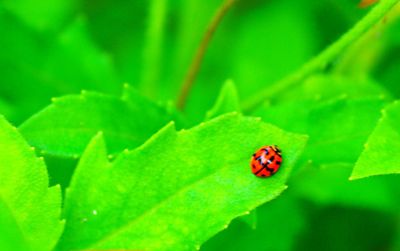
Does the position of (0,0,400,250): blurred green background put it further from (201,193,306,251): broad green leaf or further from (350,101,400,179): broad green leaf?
(350,101,400,179): broad green leaf

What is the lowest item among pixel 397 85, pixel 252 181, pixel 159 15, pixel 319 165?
pixel 252 181

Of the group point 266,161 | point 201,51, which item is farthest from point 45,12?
point 266,161

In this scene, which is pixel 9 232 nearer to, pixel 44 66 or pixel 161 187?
pixel 161 187

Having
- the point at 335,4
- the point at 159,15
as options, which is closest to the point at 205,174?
the point at 159,15

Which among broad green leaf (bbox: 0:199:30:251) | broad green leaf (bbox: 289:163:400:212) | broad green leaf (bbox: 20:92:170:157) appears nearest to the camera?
broad green leaf (bbox: 0:199:30:251)

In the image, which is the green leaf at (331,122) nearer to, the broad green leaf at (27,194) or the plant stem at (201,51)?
the plant stem at (201,51)

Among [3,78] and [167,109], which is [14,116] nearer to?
[3,78]

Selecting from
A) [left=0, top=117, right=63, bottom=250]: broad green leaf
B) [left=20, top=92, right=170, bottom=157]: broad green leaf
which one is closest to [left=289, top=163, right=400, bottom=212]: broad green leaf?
[left=20, top=92, right=170, bottom=157]: broad green leaf
